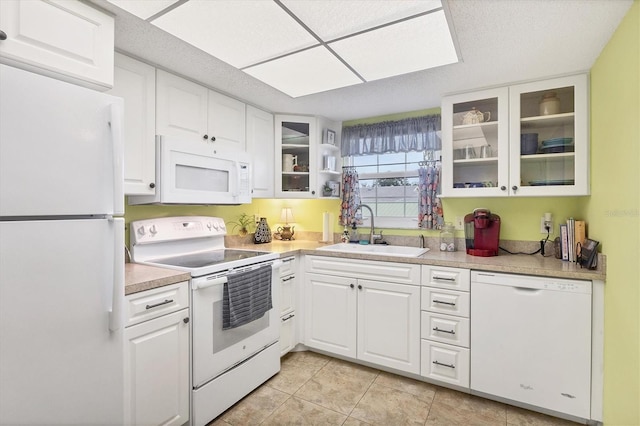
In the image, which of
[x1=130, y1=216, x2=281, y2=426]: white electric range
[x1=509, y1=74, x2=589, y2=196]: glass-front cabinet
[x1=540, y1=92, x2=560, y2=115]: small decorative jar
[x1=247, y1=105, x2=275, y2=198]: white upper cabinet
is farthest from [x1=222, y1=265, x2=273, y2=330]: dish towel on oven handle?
[x1=540, y1=92, x2=560, y2=115]: small decorative jar

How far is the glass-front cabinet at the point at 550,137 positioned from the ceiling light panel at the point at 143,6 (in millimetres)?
2224

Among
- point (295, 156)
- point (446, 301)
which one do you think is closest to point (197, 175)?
point (295, 156)

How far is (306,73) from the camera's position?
6.98ft

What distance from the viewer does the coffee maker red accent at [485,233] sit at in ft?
7.89

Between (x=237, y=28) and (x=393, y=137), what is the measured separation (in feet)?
6.12

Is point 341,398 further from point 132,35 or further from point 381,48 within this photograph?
point 132,35

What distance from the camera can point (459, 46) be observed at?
178 centimetres

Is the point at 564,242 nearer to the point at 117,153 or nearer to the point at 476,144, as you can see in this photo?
the point at 476,144

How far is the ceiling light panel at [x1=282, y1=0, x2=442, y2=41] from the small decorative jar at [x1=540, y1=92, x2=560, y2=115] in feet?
4.37

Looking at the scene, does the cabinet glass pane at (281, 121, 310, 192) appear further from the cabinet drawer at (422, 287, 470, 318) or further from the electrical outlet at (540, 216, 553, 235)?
the electrical outlet at (540, 216, 553, 235)

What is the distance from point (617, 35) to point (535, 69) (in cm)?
49

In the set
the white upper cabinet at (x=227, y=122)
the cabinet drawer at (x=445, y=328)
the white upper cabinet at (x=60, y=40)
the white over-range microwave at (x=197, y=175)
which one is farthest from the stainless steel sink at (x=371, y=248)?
the white upper cabinet at (x=60, y=40)

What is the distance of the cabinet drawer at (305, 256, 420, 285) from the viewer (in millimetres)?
2342

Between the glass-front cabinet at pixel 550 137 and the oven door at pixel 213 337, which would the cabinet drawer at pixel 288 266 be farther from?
the glass-front cabinet at pixel 550 137
